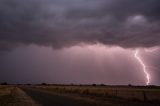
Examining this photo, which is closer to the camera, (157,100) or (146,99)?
(157,100)

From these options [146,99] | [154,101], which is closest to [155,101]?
[154,101]

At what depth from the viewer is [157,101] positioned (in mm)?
33406

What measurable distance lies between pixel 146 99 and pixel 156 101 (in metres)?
2.95

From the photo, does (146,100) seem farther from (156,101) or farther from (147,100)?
(156,101)

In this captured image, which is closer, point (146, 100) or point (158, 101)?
point (158, 101)

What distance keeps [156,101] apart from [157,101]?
0.14 metres

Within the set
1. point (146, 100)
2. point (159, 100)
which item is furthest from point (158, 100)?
point (146, 100)

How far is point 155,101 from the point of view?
1326 inches

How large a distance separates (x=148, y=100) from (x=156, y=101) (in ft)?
6.57

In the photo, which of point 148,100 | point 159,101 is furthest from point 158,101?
point 148,100

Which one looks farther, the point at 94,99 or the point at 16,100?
the point at 16,100

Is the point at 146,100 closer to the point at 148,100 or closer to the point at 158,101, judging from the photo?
the point at 148,100

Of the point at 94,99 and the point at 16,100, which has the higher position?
the point at 94,99

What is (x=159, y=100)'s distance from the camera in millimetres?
33719
